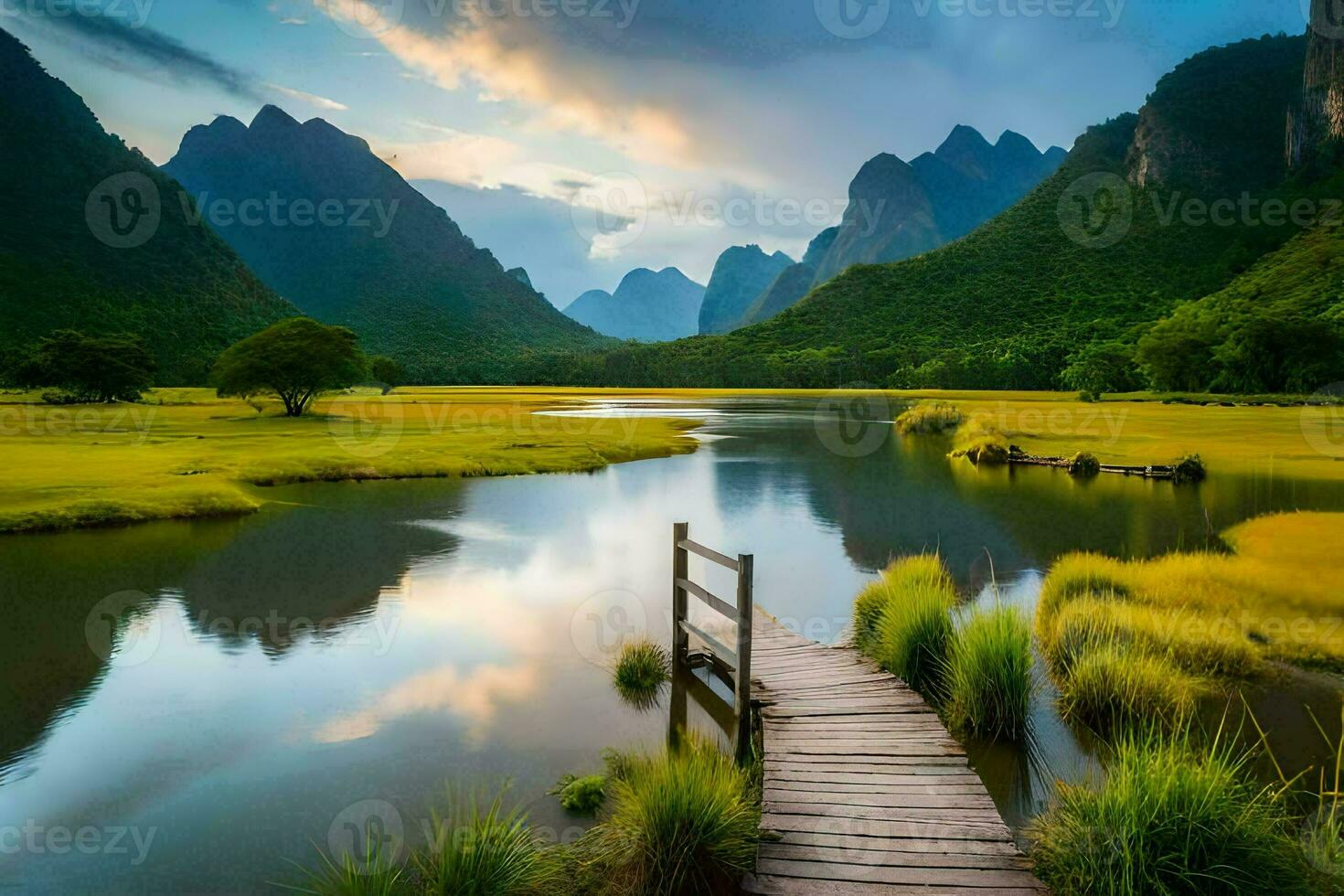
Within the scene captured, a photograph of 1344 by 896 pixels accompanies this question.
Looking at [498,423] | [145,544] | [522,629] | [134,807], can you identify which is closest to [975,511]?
[522,629]

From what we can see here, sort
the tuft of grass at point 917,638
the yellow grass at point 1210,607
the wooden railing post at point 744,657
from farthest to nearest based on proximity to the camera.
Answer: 1. the yellow grass at point 1210,607
2. the tuft of grass at point 917,638
3. the wooden railing post at point 744,657

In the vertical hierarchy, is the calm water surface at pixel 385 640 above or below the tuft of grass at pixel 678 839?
below

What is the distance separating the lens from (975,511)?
82.6 ft

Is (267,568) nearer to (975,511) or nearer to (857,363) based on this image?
(975,511)

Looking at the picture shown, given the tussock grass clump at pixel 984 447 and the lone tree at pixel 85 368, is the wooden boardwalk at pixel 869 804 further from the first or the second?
the lone tree at pixel 85 368

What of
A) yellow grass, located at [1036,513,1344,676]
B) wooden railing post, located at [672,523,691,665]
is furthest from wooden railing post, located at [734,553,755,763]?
yellow grass, located at [1036,513,1344,676]

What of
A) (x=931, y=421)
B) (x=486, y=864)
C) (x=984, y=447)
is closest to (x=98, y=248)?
(x=931, y=421)

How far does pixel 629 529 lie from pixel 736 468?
47.9 ft

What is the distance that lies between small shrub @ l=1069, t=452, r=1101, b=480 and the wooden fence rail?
27.8 meters

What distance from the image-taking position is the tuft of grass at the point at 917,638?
32.0 feet

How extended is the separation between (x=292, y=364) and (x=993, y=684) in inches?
→ 2347

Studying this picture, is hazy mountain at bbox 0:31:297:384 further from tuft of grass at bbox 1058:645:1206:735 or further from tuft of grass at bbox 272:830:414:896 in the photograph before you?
tuft of grass at bbox 1058:645:1206:735

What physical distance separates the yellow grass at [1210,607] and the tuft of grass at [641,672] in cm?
587

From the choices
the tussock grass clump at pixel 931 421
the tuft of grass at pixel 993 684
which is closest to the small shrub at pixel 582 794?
the tuft of grass at pixel 993 684
